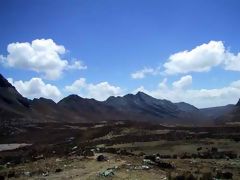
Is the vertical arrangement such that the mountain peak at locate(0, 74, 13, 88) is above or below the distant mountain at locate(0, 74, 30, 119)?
above

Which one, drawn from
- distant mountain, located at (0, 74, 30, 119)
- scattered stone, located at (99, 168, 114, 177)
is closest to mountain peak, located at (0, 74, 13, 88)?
distant mountain, located at (0, 74, 30, 119)

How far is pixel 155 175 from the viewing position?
75.5 ft

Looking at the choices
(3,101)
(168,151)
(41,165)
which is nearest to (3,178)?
(41,165)

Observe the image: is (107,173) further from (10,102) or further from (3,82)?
(3,82)

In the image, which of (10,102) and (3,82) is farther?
(3,82)

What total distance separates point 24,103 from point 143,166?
154586mm

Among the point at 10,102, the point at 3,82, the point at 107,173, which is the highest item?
the point at 3,82

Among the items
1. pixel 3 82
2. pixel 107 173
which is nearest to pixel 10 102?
pixel 3 82

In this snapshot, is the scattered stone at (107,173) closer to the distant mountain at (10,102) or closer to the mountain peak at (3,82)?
the distant mountain at (10,102)

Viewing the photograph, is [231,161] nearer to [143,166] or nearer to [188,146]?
[143,166]

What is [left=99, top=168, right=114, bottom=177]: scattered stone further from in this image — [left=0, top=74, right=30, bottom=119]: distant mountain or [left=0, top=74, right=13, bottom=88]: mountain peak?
[left=0, top=74, right=13, bottom=88]: mountain peak

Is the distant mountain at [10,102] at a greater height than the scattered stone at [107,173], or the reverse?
the distant mountain at [10,102]

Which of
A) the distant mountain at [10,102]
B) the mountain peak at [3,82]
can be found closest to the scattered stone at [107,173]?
the distant mountain at [10,102]

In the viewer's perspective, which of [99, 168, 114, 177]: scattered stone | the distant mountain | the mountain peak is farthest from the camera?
the mountain peak
